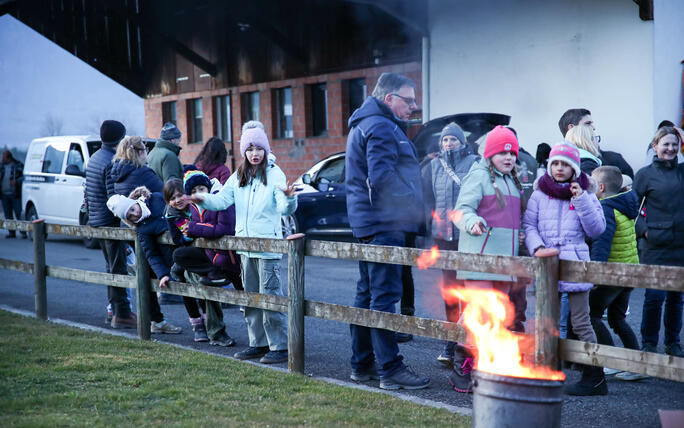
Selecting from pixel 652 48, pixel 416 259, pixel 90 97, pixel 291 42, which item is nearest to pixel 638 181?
pixel 416 259

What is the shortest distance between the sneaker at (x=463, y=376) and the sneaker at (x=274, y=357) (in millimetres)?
1395

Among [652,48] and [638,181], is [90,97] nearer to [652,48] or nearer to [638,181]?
[652,48]

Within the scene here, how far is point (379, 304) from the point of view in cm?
535

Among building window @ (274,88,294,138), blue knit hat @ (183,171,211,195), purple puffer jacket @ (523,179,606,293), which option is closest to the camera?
purple puffer jacket @ (523,179,606,293)

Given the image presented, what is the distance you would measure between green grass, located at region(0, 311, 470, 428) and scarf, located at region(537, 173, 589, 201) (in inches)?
62.9

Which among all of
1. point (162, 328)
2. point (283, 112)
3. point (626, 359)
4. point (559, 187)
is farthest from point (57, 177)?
point (626, 359)

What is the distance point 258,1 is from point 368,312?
56.1ft

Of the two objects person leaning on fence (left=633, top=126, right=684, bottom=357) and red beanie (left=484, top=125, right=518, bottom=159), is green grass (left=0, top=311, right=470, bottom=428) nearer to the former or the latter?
red beanie (left=484, top=125, right=518, bottom=159)

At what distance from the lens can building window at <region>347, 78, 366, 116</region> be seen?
19.9 m

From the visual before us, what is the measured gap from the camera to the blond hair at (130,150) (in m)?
7.56

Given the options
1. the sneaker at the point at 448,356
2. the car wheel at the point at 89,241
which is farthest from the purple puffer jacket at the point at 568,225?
the car wheel at the point at 89,241

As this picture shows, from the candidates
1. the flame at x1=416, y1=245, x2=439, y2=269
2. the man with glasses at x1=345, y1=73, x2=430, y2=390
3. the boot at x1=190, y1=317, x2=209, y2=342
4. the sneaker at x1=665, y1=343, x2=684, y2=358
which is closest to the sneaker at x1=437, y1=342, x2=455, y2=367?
the man with glasses at x1=345, y1=73, x2=430, y2=390

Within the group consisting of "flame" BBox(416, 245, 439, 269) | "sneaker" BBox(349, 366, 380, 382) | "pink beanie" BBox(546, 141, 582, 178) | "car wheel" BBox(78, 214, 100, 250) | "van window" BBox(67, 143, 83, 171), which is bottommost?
"sneaker" BBox(349, 366, 380, 382)

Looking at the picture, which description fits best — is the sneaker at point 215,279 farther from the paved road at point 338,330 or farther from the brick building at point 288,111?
the brick building at point 288,111
